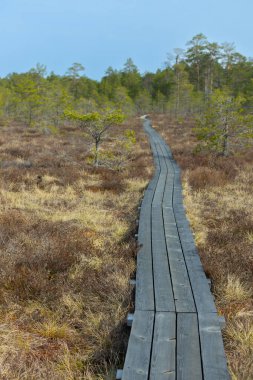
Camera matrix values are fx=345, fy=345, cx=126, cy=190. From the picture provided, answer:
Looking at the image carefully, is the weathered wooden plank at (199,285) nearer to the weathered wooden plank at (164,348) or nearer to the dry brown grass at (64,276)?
the weathered wooden plank at (164,348)

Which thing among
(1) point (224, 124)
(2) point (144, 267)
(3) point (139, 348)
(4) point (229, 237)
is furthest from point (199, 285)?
(1) point (224, 124)

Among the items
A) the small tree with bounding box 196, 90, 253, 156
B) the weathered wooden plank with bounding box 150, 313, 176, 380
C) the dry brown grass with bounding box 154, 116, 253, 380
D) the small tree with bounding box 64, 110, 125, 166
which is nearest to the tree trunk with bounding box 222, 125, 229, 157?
the small tree with bounding box 196, 90, 253, 156

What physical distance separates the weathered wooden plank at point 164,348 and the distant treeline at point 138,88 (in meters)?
23.5

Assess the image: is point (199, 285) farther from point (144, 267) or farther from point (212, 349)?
point (212, 349)

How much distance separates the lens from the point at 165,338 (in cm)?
370

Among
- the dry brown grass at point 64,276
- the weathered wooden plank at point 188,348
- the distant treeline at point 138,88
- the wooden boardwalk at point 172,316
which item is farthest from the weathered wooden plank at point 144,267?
the distant treeline at point 138,88

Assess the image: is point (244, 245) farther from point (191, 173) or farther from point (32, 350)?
point (191, 173)

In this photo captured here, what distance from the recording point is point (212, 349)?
3508 mm

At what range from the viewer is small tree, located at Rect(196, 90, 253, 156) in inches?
682

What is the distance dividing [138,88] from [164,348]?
65.9 meters

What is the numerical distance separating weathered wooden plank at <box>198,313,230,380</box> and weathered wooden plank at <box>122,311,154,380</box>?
55cm

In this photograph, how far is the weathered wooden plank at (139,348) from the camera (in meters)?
3.15

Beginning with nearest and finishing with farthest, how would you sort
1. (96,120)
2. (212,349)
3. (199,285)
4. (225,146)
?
1. (212,349)
2. (199,285)
3. (96,120)
4. (225,146)

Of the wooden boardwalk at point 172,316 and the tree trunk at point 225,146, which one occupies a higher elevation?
the tree trunk at point 225,146
